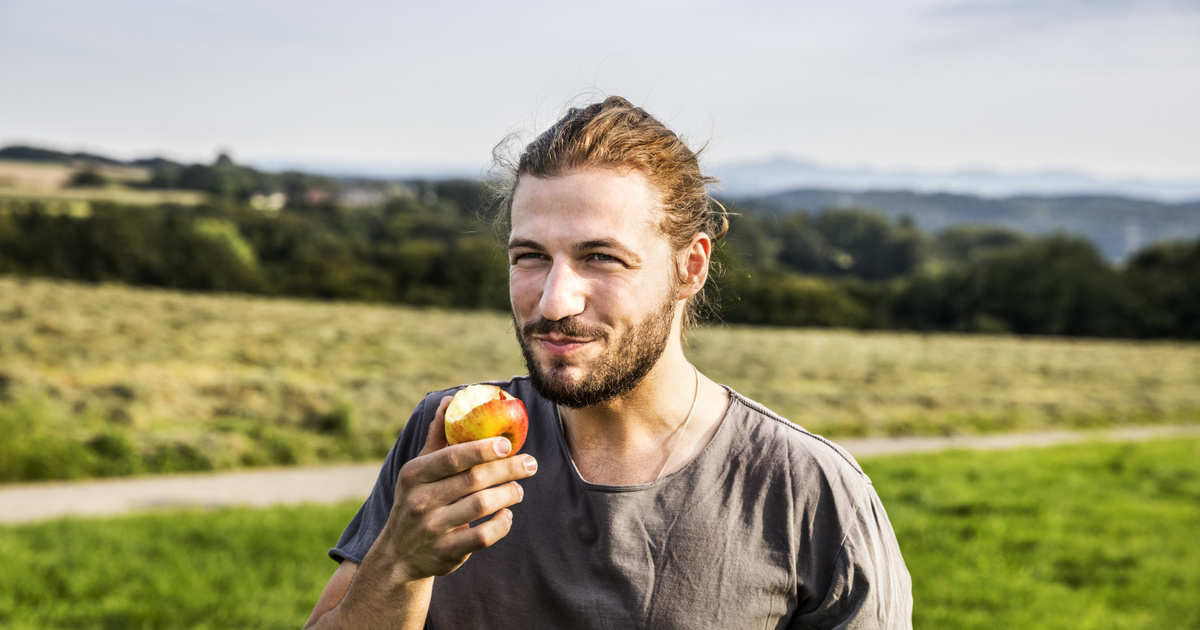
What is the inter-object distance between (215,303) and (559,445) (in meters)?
23.0

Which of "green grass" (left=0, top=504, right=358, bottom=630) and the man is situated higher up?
the man

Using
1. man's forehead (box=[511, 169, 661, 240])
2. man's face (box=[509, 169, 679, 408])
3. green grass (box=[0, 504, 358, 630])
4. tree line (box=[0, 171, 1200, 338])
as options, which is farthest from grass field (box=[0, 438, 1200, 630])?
tree line (box=[0, 171, 1200, 338])

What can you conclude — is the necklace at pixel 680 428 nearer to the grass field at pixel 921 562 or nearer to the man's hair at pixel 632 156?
the man's hair at pixel 632 156

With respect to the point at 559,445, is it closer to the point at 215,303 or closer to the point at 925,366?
the point at 925,366

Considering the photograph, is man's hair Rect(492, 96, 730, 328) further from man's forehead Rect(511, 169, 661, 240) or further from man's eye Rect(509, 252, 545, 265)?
man's eye Rect(509, 252, 545, 265)

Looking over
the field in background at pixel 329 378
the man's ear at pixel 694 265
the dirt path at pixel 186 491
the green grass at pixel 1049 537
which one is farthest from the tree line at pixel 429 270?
the man's ear at pixel 694 265

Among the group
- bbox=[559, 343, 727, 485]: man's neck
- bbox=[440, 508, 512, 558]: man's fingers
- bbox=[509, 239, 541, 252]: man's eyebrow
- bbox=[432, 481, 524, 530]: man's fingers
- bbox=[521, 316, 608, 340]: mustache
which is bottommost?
bbox=[440, 508, 512, 558]: man's fingers

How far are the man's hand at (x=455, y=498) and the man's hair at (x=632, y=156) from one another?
0.56 meters

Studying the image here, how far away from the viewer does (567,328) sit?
1584mm

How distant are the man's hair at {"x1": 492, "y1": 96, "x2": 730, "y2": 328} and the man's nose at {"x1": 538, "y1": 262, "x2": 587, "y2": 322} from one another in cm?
20

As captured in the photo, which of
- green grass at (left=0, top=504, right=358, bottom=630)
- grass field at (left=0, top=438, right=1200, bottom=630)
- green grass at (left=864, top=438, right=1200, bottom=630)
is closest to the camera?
green grass at (left=0, top=504, right=358, bottom=630)

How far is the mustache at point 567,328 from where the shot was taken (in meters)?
1.58

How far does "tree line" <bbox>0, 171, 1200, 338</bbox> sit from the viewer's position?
3712cm

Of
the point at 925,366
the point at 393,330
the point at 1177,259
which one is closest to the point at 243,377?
the point at 393,330
